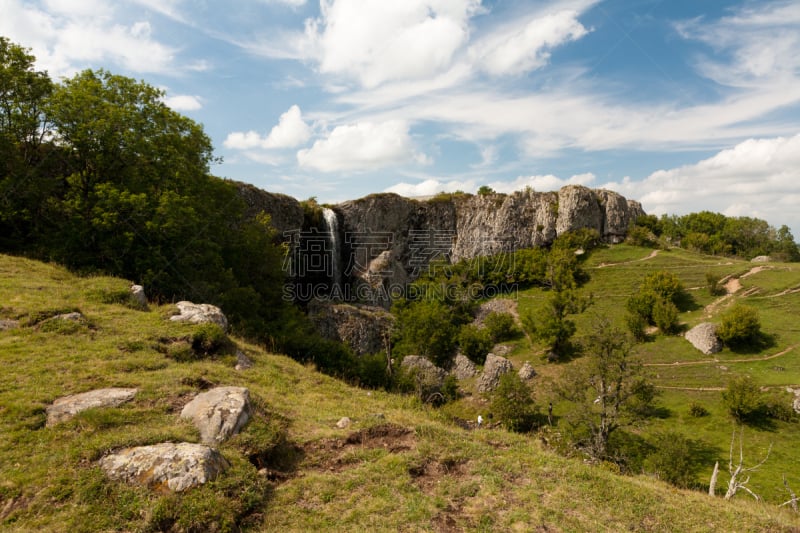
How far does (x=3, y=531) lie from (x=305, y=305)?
145ft

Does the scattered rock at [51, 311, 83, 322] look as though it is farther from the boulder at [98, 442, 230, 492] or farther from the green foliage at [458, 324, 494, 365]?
the green foliage at [458, 324, 494, 365]

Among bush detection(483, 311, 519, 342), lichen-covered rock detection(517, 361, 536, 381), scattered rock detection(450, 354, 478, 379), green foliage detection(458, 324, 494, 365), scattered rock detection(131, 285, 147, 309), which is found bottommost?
scattered rock detection(450, 354, 478, 379)

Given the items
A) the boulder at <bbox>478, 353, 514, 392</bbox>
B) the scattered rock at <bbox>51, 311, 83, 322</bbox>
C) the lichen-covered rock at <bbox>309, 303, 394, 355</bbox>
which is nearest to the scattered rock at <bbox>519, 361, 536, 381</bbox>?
the boulder at <bbox>478, 353, 514, 392</bbox>

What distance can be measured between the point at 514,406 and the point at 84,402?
3108 centimetres

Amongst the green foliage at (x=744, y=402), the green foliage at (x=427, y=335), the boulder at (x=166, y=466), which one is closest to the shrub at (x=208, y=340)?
the boulder at (x=166, y=466)

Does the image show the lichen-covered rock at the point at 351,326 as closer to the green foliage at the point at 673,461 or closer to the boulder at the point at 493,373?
the boulder at the point at 493,373

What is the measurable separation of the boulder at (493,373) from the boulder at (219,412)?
34686mm

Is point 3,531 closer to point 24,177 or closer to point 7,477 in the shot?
point 7,477

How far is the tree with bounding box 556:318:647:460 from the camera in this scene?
27672mm

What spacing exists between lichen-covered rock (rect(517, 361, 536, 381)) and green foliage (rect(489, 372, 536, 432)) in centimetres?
637

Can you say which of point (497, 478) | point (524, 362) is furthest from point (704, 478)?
point (497, 478)

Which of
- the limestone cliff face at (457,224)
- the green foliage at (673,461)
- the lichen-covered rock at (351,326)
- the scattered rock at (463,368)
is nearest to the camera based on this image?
the green foliage at (673,461)

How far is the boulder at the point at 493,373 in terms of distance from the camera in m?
39.8

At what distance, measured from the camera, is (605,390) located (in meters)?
29.8
